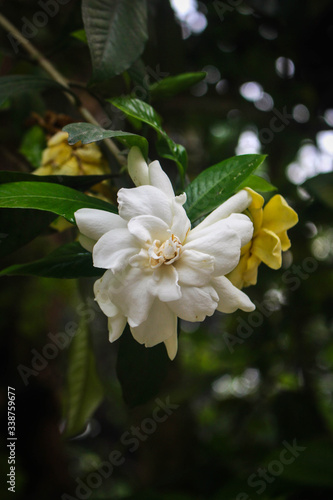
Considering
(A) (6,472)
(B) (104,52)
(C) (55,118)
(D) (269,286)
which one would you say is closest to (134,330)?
(B) (104,52)

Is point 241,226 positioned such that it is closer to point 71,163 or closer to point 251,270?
point 251,270

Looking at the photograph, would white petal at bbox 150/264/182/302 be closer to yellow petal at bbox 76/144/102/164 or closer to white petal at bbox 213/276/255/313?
white petal at bbox 213/276/255/313

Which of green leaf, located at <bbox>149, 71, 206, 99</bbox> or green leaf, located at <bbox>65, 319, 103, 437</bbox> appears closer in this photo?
green leaf, located at <bbox>149, 71, 206, 99</bbox>

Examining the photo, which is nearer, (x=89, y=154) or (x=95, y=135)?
(x=95, y=135)
